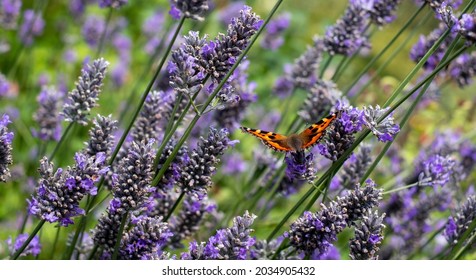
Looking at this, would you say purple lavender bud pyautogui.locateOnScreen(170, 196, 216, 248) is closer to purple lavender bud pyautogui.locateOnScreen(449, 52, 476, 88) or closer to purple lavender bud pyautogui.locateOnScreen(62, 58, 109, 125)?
purple lavender bud pyautogui.locateOnScreen(62, 58, 109, 125)

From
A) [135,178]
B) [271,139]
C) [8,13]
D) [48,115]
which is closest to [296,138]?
[271,139]

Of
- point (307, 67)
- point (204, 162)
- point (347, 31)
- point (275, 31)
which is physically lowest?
point (204, 162)

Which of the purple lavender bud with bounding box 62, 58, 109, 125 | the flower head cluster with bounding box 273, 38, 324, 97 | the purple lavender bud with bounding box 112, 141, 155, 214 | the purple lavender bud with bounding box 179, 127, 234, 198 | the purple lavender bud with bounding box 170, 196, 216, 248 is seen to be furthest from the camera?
the flower head cluster with bounding box 273, 38, 324, 97

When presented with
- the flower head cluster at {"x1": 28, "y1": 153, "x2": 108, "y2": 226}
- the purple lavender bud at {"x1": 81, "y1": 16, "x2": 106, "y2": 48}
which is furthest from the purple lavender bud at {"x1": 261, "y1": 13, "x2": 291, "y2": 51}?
the flower head cluster at {"x1": 28, "y1": 153, "x2": 108, "y2": 226}

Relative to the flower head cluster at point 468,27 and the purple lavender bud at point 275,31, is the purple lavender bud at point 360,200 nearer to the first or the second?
the flower head cluster at point 468,27

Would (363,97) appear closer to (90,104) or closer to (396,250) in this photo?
(396,250)

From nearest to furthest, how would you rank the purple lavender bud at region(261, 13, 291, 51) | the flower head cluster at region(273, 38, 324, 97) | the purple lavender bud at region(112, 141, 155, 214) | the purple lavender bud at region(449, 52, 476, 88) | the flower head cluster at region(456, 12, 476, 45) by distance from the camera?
the flower head cluster at region(456, 12, 476, 45)
the purple lavender bud at region(112, 141, 155, 214)
the purple lavender bud at region(449, 52, 476, 88)
the flower head cluster at region(273, 38, 324, 97)
the purple lavender bud at region(261, 13, 291, 51)

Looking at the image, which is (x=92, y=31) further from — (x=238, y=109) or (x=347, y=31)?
(x=347, y=31)
